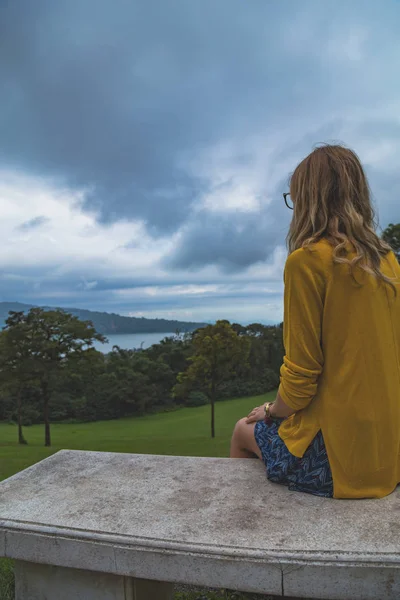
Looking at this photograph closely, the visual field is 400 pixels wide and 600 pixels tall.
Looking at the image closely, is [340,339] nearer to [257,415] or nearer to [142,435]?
[257,415]

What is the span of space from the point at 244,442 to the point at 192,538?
3.48 feet

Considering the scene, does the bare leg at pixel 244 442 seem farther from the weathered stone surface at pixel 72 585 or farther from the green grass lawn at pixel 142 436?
the green grass lawn at pixel 142 436

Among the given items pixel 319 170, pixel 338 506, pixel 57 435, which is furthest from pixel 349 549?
pixel 57 435

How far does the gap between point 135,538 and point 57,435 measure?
22.2 m

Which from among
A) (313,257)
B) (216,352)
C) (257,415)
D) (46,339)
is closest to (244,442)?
(257,415)

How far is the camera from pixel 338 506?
7.22 feet

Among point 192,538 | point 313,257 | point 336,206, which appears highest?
point 336,206

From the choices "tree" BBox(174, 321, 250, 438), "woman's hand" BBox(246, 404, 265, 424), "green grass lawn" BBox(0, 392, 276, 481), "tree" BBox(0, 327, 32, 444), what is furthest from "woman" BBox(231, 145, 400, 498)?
"tree" BBox(174, 321, 250, 438)

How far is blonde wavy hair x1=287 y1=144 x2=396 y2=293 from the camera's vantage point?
2.23 m

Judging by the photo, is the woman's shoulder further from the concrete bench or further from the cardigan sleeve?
the concrete bench

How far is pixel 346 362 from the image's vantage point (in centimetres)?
218

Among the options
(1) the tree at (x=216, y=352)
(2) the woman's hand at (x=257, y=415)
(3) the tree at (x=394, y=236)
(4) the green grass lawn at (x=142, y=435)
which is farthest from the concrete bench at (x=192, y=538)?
(1) the tree at (x=216, y=352)

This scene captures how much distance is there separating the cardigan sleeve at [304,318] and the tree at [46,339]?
16.3 metres

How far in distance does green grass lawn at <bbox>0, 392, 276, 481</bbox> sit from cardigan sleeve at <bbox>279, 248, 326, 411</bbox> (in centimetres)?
988
